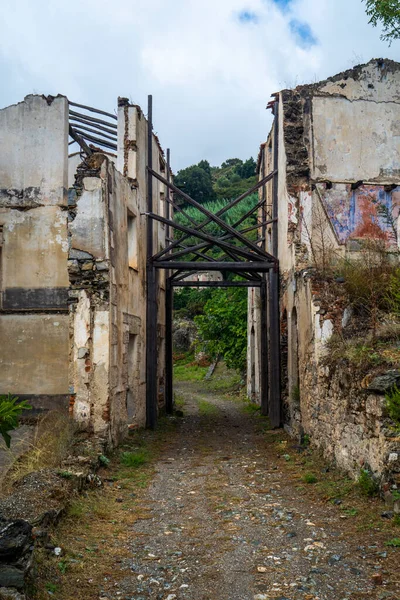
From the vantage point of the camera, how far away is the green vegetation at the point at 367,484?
6.48m

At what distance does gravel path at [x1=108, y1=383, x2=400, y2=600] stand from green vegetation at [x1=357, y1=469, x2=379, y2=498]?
0.41 m

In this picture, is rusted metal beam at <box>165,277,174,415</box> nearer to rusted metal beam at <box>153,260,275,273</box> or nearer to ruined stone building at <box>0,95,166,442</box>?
ruined stone building at <box>0,95,166,442</box>

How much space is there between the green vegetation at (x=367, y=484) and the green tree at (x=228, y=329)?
1729 centimetres

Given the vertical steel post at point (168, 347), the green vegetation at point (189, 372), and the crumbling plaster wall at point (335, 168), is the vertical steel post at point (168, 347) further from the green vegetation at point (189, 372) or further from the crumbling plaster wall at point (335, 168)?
the green vegetation at point (189, 372)

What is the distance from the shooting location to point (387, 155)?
13.3 metres

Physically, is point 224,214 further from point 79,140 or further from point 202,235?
point 202,235

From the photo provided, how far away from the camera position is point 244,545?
216 inches

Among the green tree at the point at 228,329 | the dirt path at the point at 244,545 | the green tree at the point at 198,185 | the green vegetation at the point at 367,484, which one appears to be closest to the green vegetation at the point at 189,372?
the green tree at the point at 228,329

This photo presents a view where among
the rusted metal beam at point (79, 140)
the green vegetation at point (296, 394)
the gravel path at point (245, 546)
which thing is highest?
the rusted metal beam at point (79, 140)

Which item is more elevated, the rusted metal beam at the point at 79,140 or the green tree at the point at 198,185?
the green tree at the point at 198,185

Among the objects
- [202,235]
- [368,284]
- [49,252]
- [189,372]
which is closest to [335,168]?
[202,235]

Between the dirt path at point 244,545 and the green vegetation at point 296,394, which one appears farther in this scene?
the green vegetation at point 296,394

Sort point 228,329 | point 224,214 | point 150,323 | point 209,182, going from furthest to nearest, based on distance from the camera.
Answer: point 209,182 → point 224,214 → point 228,329 → point 150,323

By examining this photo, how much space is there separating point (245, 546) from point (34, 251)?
10.2 m
